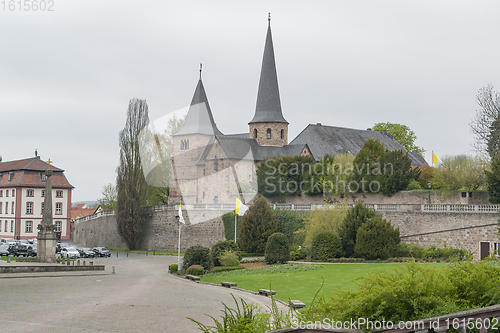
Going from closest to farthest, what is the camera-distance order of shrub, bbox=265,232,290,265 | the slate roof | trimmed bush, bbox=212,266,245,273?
trimmed bush, bbox=212,266,245,273 → shrub, bbox=265,232,290,265 → the slate roof

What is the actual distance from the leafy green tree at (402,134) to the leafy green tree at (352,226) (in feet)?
140

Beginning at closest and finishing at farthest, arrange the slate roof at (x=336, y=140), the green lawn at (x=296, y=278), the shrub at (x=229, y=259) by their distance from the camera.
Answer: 1. the green lawn at (x=296, y=278)
2. the shrub at (x=229, y=259)
3. the slate roof at (x=336, y=140)

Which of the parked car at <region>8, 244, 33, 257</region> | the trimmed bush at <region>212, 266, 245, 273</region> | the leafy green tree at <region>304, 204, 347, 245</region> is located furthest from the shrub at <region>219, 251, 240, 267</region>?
the parked car at <region>8, 244, 33, 257</region>

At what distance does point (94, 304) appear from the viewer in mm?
16094

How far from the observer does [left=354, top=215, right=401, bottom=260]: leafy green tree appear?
31.0 m

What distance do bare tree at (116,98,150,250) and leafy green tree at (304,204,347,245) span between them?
897 inches

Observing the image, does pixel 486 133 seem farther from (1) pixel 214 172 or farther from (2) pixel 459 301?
(2) pixel 459 301

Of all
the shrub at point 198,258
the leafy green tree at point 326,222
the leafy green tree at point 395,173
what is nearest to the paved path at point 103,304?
the shrub at point 198,258

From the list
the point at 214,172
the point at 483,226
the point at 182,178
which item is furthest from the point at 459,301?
the point at 182,178

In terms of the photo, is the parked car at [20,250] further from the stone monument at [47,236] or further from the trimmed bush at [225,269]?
the trimmed bush at [225,269]

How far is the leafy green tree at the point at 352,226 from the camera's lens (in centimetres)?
3262

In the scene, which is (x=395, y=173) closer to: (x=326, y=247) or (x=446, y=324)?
(x=326, y=247)

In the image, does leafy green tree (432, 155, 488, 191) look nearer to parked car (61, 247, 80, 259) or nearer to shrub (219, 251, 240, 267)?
shrub (219, 251, 240, 267)

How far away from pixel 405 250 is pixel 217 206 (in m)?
21.6
